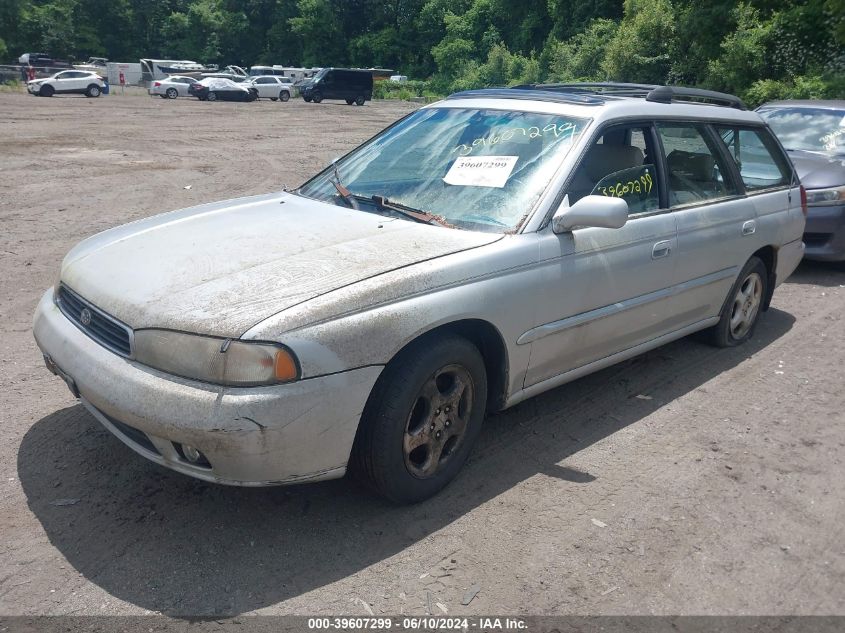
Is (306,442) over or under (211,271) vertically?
under

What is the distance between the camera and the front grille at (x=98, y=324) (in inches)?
118

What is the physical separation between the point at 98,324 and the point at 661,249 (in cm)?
→ 300

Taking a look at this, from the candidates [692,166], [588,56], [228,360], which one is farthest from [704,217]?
[588,56]

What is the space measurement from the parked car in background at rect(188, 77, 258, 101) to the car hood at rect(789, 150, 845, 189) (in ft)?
128

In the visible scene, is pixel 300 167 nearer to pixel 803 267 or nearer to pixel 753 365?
pixel 803 267

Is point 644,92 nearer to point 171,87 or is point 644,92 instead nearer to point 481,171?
point 481,171

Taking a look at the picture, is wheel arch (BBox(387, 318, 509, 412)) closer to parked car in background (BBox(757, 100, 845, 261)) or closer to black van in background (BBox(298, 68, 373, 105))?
parked car in background (BBox(757, 100, 845, 261))

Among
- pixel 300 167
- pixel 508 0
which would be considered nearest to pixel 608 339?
pixel 300 167

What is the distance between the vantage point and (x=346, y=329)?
287cm

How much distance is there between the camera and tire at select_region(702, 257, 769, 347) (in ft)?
17.4

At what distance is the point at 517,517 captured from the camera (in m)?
3.34

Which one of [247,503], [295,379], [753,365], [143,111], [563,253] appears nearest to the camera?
[295,379]

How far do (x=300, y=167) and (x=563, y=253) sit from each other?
11.7 m

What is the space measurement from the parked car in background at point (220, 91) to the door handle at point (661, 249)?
41.9 metres
